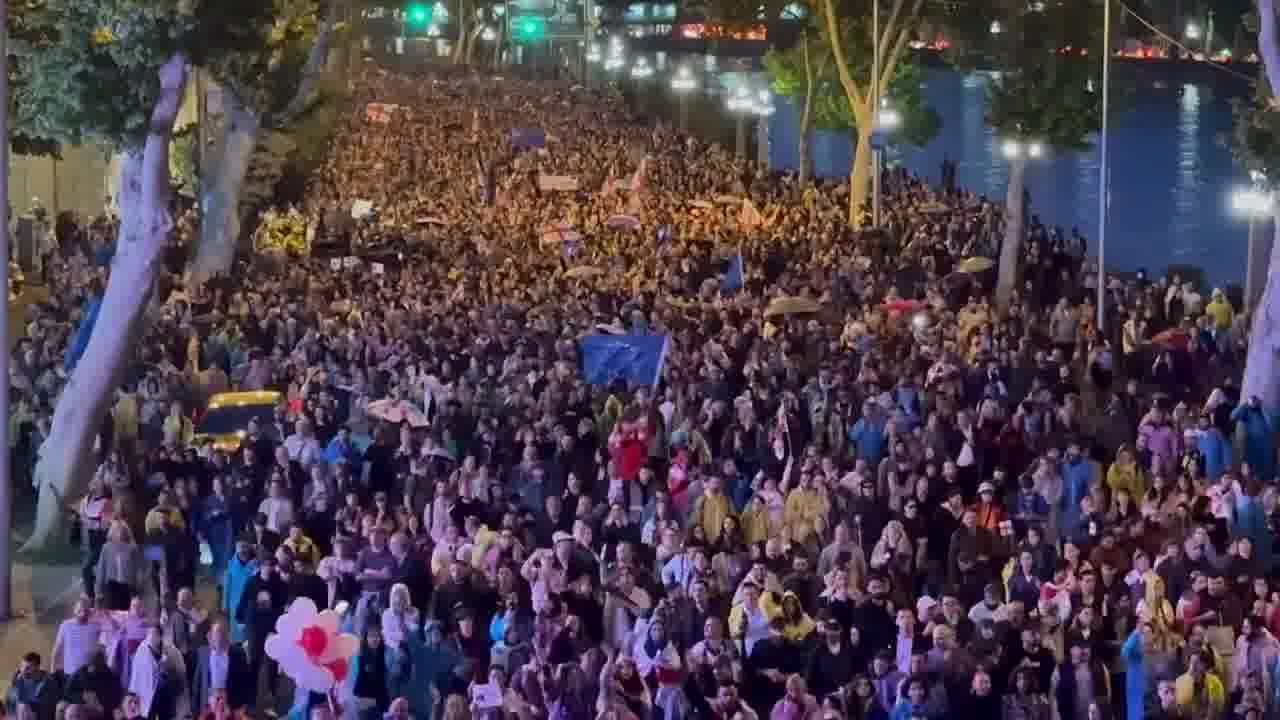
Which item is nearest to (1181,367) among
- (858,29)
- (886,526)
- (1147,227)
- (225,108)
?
(886,526)

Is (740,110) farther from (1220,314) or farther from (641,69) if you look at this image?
(1220,314)

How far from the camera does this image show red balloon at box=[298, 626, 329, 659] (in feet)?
44.0

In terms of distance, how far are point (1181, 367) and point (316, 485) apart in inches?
384

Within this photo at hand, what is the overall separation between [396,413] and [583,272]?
1328 cm

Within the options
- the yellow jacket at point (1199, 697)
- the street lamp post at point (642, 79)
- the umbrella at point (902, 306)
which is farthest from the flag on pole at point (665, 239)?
the street lamp post at point (642, 79)

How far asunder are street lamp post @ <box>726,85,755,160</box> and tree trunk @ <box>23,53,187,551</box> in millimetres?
51286

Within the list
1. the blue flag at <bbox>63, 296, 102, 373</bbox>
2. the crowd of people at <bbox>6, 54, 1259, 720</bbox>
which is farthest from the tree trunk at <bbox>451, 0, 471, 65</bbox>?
the blue flag at <bbox>63, 296, 102, 373</bbox>

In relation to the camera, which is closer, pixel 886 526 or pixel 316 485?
pixel 886 526

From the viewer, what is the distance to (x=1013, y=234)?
116ft

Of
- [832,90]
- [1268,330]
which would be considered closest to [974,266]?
[1268,330]

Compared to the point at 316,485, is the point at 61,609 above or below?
below

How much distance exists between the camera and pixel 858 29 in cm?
5419

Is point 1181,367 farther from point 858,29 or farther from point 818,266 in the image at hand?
point 858,29

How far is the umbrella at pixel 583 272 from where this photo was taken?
32.5 metres
